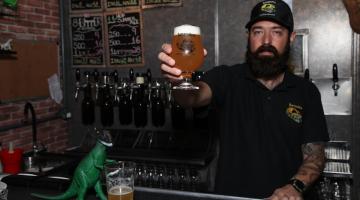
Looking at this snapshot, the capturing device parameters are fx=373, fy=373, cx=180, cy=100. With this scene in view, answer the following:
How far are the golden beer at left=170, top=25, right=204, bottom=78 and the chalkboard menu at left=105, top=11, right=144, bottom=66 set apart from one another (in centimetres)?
251

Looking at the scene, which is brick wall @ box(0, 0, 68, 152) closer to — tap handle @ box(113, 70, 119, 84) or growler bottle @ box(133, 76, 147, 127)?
tap handle @ box(113, 70, 119, 84)

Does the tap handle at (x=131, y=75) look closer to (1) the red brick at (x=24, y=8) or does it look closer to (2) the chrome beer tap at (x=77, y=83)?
(2) the chrome beer tap at (x=77, y=83)

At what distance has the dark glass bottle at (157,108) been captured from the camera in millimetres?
3740

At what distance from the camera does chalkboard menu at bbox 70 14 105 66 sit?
13.5 ft

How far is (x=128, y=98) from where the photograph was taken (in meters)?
3.85

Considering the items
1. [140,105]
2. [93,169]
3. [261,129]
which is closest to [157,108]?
[140,105]

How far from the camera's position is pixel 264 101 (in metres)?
2.13

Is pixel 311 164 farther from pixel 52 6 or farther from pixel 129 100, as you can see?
pixel 52 6

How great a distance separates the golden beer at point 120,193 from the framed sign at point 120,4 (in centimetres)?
286

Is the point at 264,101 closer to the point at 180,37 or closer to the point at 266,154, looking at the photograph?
the point at 266,154

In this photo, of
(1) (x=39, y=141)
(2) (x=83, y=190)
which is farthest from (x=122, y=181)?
(1) (x=39, y=141)

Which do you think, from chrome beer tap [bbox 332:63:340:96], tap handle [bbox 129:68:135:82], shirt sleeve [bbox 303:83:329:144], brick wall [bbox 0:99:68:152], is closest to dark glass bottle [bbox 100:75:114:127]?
tap handle [bbox 129:68:135:82]

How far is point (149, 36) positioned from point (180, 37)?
2511 mm

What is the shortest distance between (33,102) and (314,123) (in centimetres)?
282
